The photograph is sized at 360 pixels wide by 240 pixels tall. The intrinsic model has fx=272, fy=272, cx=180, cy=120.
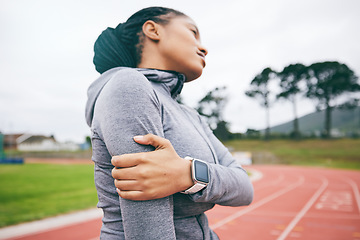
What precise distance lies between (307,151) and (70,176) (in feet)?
101

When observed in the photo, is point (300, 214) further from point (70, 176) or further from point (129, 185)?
point (70, 176)

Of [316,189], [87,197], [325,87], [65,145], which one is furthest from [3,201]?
[65,145]

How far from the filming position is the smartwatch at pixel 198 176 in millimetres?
812

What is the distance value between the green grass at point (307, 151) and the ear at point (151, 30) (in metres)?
31.2

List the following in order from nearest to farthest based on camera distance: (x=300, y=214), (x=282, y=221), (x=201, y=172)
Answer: (x=201, y=172) < (x=282, y=221) < (x=300, y=214)

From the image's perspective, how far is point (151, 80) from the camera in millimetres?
1025

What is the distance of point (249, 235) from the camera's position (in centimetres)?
659

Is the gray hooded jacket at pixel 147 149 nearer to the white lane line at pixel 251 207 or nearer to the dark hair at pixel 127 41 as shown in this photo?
the dark hair at pixel 127 41

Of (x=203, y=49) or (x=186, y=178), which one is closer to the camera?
(x=186, y=178)

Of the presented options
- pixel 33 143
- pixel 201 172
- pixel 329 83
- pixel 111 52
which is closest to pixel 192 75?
pixel 111 52

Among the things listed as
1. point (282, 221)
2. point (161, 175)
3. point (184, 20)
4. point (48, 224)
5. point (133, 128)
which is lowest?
point (282, 221)

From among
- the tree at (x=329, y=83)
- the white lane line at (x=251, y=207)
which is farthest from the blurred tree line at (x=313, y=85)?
the white lane line at (x=251, y=207)

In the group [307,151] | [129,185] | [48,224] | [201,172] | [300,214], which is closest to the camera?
Result: [129,185]

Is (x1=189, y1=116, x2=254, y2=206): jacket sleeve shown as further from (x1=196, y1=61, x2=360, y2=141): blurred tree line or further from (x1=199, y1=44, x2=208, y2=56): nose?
(x1=196, y1=61, x2=360, y2=141): blurred tree line
